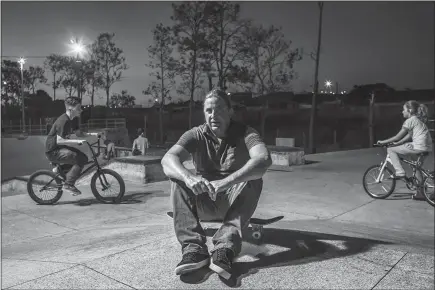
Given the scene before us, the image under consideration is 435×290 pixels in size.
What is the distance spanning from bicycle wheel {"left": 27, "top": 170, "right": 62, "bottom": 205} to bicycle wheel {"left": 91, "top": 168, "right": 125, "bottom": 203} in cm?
53

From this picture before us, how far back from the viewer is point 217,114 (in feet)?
5.16

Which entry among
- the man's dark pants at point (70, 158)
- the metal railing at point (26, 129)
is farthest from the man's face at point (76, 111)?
the man's dark pants at point (70, 158)

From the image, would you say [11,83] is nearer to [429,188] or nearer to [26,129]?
[26,129]

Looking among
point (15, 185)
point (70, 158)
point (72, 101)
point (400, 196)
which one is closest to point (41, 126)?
point (72, 101)

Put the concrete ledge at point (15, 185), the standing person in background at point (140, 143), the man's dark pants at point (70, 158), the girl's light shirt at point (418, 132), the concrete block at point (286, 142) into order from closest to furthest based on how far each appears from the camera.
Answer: the standing person in background at point (140, 143), the man's dark pants at point (70, 158), the girl's light shirt at point (418, 132), the concrete ledge at point (15, 185), the concrete block at point (286, 142)

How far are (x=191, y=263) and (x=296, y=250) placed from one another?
129cm

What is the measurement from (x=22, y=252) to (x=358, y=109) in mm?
40815

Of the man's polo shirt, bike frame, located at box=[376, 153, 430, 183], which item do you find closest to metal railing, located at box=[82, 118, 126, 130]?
the man's polo shirt

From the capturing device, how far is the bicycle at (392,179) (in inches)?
246

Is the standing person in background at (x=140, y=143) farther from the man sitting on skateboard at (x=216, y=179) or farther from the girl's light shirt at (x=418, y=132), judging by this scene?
the girl's light shirt at (x=418, y=132)

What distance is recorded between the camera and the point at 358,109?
4109cm

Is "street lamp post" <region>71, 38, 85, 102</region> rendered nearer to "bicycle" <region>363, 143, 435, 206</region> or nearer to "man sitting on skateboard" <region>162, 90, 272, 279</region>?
"man sitting on skateboard" <region>162, 90, 272, 279</region>

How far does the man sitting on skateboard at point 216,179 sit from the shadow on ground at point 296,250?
0.34 meters

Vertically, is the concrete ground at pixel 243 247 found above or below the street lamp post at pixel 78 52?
below
